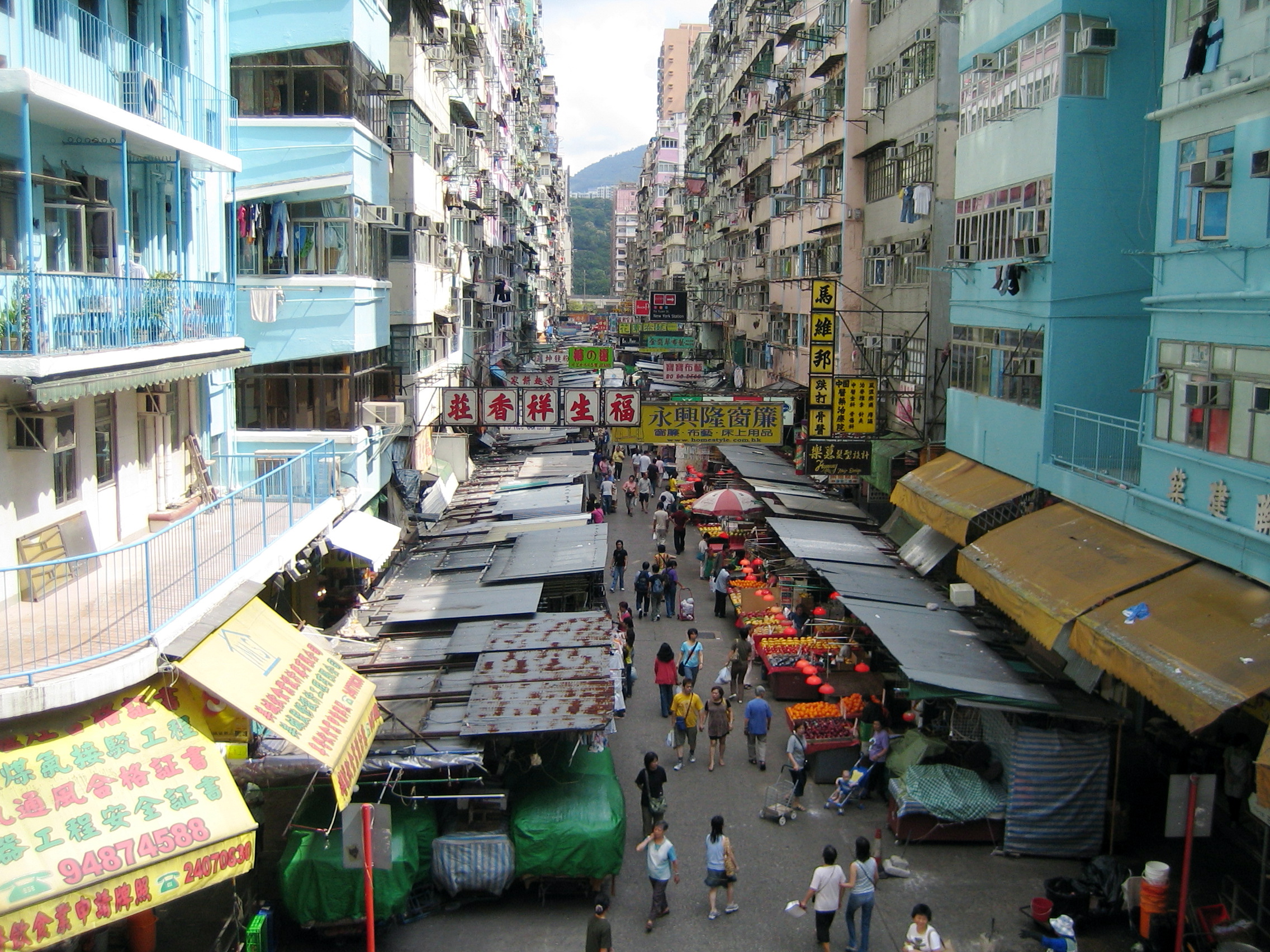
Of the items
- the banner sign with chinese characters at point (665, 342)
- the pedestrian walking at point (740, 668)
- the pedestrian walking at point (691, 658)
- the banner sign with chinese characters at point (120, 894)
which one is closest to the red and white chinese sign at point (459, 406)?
the pedestrian walking at point (691, 658)

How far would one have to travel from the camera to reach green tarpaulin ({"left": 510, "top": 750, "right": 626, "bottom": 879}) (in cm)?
1138

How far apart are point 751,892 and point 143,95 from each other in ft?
36.3

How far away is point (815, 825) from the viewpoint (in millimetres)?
13891

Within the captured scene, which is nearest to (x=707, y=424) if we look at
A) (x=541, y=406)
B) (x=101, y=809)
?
(x=541, y=406)

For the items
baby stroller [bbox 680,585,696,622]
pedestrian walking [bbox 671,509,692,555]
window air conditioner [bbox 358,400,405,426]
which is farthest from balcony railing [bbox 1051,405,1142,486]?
pedestrian walking [bbox 671,509,692,555]

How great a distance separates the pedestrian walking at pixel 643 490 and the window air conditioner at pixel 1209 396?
23.3 metres

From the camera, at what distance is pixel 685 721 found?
15828 millimetres

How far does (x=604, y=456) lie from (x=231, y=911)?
107 feet

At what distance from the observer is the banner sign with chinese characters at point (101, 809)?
7.39 m

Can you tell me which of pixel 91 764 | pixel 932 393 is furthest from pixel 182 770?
pixel 932 393

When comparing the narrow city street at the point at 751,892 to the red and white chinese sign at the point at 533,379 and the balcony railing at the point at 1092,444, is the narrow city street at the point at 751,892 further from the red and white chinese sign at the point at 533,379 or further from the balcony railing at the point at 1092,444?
the red and white chinese sign at the point at 533,379

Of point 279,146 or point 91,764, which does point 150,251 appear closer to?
point 279,146

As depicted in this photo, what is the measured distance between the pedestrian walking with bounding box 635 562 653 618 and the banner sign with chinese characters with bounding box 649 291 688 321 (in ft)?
115

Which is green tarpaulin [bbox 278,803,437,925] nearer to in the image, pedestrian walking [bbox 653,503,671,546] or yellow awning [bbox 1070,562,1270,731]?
yellow awning [bbox 1070,562,1270,731]
